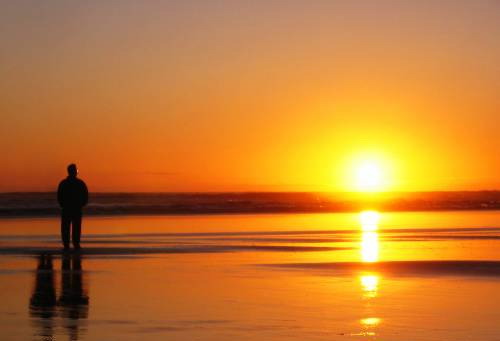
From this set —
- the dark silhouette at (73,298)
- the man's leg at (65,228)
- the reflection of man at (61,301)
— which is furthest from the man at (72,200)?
the reflection of man at (61,301)

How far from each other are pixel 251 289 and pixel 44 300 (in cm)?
305

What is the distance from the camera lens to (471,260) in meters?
21.2

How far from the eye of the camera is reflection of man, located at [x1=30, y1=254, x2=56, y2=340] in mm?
11719

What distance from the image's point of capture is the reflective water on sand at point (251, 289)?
11.7m

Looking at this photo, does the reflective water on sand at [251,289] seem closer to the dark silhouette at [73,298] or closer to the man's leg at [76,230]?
the dark silhouette at [73,298]

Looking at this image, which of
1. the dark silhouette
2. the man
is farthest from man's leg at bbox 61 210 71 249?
the dark silhouette

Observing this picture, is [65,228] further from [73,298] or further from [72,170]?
[73,298]

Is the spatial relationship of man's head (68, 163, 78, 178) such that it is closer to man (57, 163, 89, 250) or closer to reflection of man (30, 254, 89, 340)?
man (57, 163, 89, 250)

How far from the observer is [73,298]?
1432 cm

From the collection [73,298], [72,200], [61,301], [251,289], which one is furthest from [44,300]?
[72,200]

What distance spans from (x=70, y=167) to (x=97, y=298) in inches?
445

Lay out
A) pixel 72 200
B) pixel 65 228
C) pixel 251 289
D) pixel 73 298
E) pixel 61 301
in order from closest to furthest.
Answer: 1. pixel 61 301
2. pixel 73 298
3. pixel 251 289
4. pixel 65 228
5. pixel 72 200

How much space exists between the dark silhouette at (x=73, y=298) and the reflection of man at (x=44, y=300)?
0.46ft

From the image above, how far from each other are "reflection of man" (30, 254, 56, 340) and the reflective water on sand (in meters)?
0.02
